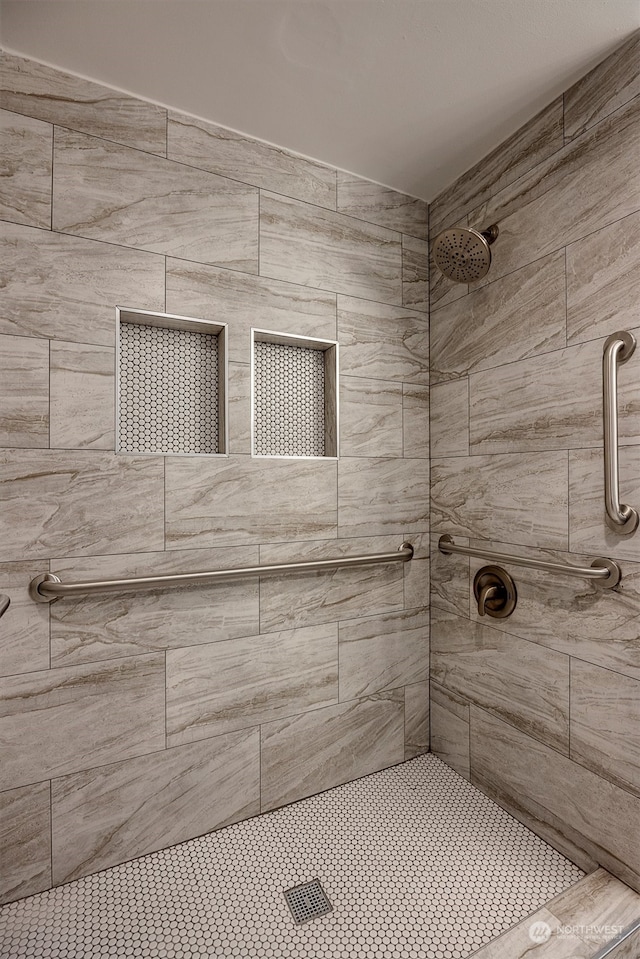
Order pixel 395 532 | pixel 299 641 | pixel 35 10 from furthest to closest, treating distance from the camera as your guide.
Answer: pixel 395 532 → pixel 299 641 → pixel 35 10

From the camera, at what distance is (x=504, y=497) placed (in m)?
1.56

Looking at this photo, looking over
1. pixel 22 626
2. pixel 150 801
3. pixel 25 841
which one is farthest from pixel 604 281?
pixel 25 841

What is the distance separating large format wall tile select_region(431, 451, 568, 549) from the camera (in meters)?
1.40

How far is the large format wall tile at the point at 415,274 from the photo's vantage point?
1.83 m

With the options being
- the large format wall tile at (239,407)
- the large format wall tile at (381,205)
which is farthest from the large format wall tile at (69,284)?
the large format wall tile at (381,205)

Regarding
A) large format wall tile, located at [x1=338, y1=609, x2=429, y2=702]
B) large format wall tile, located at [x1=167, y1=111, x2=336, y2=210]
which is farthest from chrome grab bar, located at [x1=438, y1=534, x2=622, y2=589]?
large format wall tile, located at [x1=167, y1=111, x2=336, y2=210]

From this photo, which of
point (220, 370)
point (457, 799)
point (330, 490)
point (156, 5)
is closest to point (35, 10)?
point (156, 5)

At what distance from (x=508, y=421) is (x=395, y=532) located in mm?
557

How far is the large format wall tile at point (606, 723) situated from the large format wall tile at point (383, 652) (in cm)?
61

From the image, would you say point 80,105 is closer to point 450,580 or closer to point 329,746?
point 450,580

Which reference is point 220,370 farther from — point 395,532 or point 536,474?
point 536,474

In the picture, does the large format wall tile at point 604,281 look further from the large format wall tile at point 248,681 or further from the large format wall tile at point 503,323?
the large format wall tile at point 248,681

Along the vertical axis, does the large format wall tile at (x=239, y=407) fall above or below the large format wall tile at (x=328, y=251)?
below

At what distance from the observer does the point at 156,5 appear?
44.3 inches
